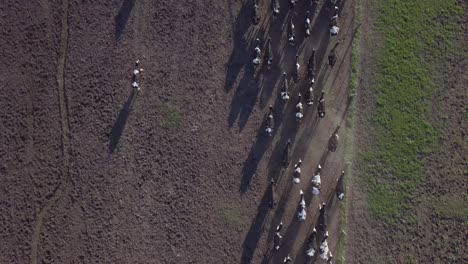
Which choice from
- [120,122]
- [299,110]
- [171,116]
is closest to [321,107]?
[299,110]

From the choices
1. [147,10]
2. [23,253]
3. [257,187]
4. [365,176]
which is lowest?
[23,253]

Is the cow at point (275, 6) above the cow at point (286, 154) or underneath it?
above

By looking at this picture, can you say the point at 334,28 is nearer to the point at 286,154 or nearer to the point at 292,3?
the point at 292,3

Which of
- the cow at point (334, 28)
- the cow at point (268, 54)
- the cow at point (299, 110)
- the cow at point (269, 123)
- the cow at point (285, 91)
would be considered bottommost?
the cow at point (269, 123)

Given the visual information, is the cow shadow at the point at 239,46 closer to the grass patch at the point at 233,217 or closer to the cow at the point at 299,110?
the cow at the point at 299,110

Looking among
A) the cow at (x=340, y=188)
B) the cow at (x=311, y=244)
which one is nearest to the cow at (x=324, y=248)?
the cow at (x=311, y=244)

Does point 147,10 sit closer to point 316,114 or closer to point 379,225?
point 316,114

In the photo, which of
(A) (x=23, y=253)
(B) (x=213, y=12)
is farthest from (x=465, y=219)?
(A) (x=23, y=253)
